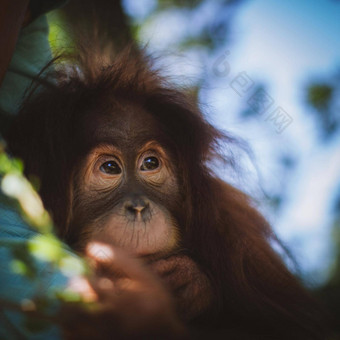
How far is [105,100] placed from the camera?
2.36 meters

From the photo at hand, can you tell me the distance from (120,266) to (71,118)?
101 centimetres

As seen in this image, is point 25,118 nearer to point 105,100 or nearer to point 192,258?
point 105,100

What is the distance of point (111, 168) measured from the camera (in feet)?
7.48

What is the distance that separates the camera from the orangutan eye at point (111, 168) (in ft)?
7.46

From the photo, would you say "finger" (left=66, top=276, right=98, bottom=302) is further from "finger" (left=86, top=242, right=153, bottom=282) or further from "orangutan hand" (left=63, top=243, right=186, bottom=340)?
"finger" (left=86, top=242, right=153, bottom=282)

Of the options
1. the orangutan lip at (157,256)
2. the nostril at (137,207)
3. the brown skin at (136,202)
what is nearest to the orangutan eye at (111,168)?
the brown skin at (136,202)

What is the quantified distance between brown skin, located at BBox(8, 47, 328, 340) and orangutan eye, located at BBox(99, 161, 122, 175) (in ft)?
0.07

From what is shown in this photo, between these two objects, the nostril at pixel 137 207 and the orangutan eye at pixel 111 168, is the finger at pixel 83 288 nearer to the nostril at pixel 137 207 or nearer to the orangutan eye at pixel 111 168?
the nostril at pixel 137 207

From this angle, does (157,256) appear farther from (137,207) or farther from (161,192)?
(161,192)

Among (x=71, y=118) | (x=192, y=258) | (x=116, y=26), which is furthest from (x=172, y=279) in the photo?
(x=116, y=26)

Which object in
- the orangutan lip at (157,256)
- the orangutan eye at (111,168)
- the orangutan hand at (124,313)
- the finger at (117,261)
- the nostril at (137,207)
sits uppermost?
the orangutan eye at (111,168)

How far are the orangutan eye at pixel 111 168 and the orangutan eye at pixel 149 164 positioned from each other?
0.42ft

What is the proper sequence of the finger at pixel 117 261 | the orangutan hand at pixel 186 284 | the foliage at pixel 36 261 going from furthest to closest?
the orangutan hand at pixel 186 284
the finger at pixel 117 261
the foliage at pixel 36 261

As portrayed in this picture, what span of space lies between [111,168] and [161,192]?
0.29 meters
